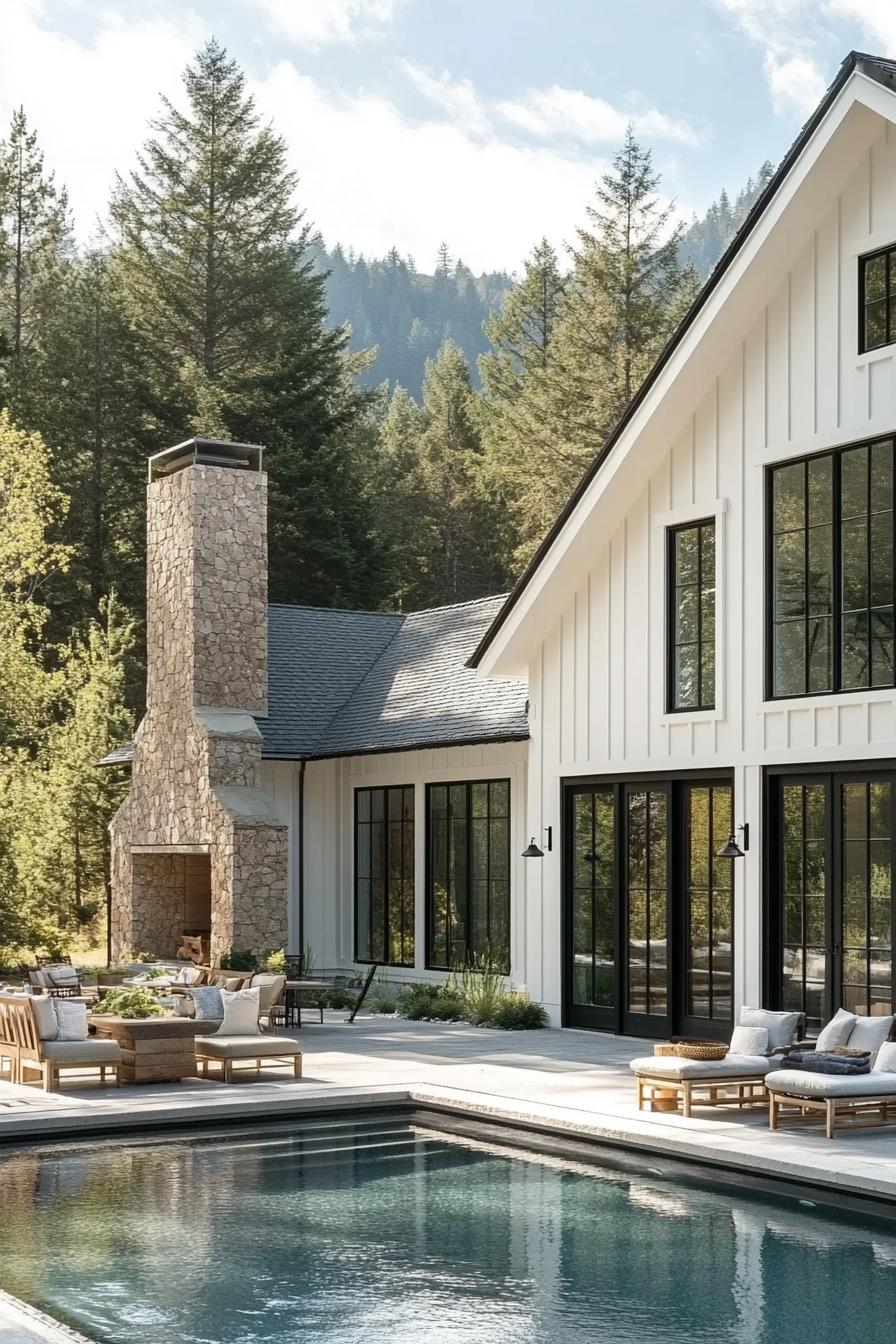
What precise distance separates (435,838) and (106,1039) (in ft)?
24.5

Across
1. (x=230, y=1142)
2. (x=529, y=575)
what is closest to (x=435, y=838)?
(x=529, y=575)

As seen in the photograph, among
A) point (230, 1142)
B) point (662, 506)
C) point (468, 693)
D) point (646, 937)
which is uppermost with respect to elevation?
point (662, 506)

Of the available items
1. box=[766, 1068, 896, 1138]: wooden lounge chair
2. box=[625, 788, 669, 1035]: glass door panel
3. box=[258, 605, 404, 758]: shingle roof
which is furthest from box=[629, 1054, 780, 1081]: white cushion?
box=[258, 605, 404, 758]: shingle roof

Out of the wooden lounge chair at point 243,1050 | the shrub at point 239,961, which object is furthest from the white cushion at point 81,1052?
the shrub at point 239,961

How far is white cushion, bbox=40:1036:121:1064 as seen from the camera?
43.2 feet

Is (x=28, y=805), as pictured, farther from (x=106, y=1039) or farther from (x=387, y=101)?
(x=387, y=101)

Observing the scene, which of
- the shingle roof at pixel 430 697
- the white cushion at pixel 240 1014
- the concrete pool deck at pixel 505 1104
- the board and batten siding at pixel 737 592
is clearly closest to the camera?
the concrete pool deck at pixel 505 1104

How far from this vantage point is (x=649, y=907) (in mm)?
15945

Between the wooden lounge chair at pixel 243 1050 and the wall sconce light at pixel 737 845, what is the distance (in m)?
4.12

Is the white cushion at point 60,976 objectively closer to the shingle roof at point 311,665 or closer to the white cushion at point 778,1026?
the shingle roof at point 311,665

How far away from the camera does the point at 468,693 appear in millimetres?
21266

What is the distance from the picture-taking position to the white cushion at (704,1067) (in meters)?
11.4

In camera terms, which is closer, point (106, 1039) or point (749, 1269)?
point (749, 1269)

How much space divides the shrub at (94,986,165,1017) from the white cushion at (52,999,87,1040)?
0.70 metres
